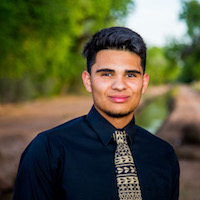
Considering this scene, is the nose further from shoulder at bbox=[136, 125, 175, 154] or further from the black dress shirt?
shoulder at bbox=[136, 125, 175, 154]

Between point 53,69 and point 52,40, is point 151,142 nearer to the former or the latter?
point 52,40

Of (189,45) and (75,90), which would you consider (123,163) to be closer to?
(189,45)

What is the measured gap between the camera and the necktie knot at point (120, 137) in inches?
75.4

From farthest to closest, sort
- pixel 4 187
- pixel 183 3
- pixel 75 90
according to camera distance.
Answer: pixel 75 90 → pixel 183 3 → pixel 4 187

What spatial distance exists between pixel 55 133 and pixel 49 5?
1283 cm

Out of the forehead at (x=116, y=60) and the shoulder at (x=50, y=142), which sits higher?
the forehead at (x=116, y=60)

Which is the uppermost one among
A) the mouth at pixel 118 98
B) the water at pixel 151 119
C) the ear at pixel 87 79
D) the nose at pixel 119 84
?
the water at pixel 151 119

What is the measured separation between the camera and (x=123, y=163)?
1847 millimetres

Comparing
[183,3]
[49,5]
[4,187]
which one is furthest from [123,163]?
[183,3]

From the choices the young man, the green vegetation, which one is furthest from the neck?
the green vegetation

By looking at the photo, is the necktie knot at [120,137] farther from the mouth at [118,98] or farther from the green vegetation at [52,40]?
the green vegetation at [52,40]

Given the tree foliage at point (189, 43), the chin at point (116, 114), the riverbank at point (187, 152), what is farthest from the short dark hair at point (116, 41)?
the tree foliage at point (189, 43)

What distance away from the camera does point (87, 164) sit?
1.76 meters

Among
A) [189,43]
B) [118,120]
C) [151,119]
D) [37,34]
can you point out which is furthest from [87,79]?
[189,43]
